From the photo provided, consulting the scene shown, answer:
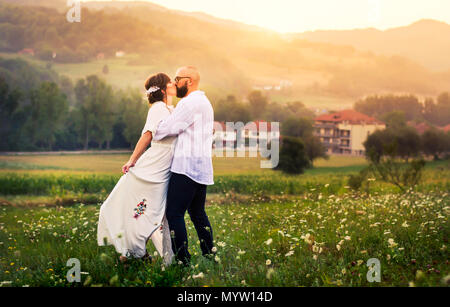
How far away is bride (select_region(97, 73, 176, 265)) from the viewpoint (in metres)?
4.16

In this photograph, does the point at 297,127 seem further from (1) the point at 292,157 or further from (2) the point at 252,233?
(2) the point at 252,233

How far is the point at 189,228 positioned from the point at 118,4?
6389 millimetres

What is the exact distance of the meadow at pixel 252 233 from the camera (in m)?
3.84

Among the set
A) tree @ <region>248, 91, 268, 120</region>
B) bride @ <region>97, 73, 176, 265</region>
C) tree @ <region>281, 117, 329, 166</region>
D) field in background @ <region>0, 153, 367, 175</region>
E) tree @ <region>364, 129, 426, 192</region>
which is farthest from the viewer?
tree @ <region>248, 91, 268, 120</region>

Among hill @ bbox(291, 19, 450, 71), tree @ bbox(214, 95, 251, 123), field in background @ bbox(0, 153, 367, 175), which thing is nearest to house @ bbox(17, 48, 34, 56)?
field in background @ bbox(0, 153, 367, 175)

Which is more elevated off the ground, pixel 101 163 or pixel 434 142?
pixel 434 142

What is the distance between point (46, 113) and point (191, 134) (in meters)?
7.31

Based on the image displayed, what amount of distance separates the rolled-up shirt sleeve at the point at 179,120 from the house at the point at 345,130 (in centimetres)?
659

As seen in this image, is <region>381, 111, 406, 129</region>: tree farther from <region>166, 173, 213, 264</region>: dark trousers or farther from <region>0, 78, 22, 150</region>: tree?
<region>0, 78, 22, 150</region>: tree

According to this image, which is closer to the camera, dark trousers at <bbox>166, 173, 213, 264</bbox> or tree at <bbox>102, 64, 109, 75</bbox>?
dark trousers at <bbox>166, 173, 213, 264</bbox>

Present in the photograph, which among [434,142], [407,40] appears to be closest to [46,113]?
[407,40]

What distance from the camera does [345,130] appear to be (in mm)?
10359

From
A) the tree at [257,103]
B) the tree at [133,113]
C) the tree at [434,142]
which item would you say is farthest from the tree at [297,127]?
the tree at [133,113]
